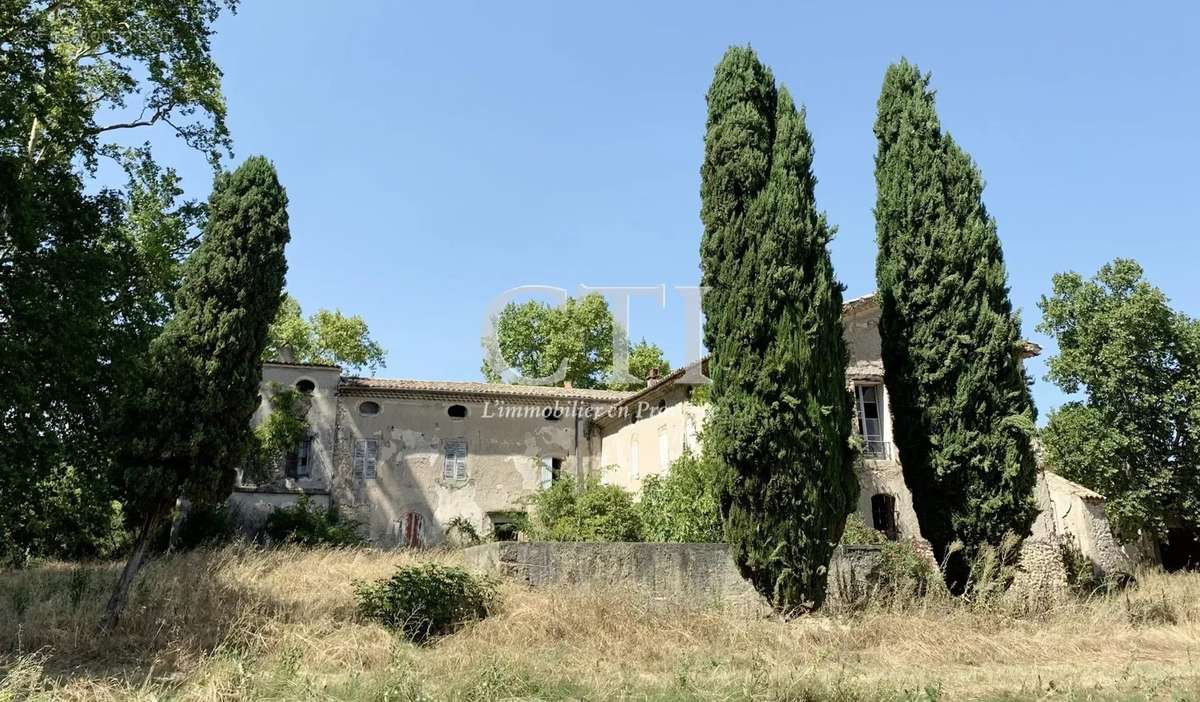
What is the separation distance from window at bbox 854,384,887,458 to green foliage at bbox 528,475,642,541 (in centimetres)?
588

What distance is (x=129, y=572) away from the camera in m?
9.33

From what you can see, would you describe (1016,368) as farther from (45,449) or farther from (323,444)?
(323,444)

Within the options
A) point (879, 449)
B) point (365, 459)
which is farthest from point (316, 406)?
point (879, 449)

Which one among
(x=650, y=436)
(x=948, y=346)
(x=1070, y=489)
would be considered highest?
(x=948, y=346)

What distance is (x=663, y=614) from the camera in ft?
34.0

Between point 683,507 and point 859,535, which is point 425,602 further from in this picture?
point 859,535

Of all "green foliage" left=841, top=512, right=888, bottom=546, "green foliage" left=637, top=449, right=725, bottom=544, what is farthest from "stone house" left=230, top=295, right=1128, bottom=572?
"green foliage" left=841, top=512, right=888, bottom=546

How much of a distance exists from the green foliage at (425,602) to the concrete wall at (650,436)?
10.1m

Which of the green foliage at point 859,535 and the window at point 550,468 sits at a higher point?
the window at point 550,468

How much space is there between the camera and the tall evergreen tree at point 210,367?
981 cm

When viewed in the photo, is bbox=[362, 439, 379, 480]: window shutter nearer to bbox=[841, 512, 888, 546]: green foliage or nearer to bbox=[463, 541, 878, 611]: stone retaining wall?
bbox=[463, 541, 878, 611]: stone retaining wall

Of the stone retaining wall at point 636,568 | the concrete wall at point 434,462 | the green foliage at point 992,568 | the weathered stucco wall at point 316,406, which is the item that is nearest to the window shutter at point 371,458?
the concrete wall at point 434,462

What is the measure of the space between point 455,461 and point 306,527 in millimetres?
5503

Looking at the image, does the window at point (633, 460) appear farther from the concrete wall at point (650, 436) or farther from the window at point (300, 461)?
the window at point (300, 461)
